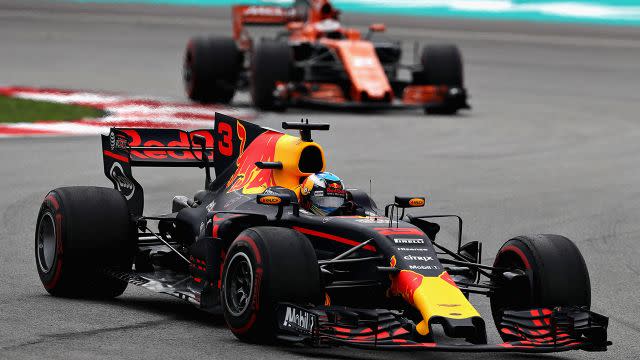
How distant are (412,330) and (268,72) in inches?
713

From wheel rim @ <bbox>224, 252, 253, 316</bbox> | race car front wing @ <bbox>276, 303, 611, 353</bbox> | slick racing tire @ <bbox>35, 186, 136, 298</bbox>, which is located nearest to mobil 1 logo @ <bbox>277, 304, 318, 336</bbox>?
race car front wing @ <bbox>276, 303, 611, 353</bbox>

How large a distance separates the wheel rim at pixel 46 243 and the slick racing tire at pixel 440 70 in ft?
55.9

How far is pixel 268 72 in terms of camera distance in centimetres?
2616

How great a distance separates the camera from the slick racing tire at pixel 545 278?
9000 mm

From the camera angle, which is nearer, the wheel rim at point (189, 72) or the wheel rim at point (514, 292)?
the wheel rim at point (514, 292)

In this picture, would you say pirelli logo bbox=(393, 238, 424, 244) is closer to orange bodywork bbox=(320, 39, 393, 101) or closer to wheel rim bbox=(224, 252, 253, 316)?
wheel rim bbox=(224, 252, 253, 316)

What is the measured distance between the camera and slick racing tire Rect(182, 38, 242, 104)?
27922 millimetres

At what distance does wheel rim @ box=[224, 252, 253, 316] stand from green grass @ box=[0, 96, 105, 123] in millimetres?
14824

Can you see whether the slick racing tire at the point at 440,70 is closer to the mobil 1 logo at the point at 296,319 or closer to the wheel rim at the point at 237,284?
the wheel rim at the point at 237,284

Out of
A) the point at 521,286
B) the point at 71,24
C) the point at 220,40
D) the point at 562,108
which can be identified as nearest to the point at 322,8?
the point at 220,40

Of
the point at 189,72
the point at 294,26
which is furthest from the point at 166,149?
the point at 294,26

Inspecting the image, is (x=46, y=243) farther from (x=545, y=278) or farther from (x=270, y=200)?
(x=545, y=278)

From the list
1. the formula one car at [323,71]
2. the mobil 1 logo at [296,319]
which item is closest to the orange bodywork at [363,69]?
the formula one car at [323,71]

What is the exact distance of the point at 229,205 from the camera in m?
10.1
